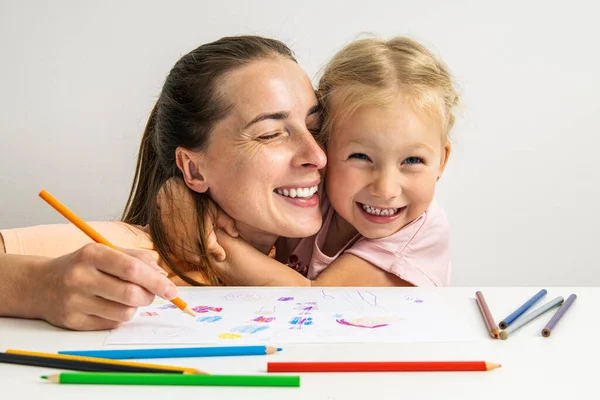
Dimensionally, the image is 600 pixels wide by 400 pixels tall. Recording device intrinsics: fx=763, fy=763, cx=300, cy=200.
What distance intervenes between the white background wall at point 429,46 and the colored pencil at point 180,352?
4.30 ft

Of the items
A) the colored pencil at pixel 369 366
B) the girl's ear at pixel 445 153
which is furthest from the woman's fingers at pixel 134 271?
the girl's ear at pixel 445 153

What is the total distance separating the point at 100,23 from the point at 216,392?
5.28ft

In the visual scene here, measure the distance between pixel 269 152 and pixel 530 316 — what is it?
2.02ft

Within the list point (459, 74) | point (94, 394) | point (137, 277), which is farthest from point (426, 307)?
point (459, 74)

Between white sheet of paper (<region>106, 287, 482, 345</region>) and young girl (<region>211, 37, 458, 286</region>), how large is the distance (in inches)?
8.3

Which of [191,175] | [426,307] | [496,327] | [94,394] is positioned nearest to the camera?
[94,394]

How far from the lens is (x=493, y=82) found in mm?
2363

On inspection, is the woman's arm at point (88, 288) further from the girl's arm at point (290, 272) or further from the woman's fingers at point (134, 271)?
the girl's arm at point (290, 272)

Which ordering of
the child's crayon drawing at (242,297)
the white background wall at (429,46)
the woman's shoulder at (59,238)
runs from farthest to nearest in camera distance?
1. the white background wall at (429,46)
2. the woman's shoulder at (59,238)
3. the child's crayon drawing at (242,297)

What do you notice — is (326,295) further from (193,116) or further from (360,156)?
(193,116)

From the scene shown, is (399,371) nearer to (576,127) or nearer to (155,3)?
(155,3)

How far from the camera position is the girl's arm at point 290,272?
151 cm

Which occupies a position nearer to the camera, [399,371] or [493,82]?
[399,371]

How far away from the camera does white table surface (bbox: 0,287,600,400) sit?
84 cm
